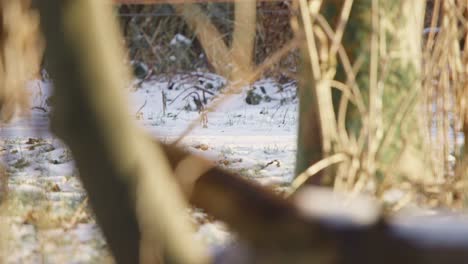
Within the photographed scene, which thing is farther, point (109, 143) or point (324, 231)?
point (109, 143)

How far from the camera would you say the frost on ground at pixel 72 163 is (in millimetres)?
1938

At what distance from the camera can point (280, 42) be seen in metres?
8.68

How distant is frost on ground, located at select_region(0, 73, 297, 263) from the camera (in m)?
1.94

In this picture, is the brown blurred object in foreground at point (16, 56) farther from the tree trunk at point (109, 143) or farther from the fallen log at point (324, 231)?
the fallen log at point (324, 231)

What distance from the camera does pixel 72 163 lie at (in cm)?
104

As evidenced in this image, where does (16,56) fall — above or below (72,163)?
above

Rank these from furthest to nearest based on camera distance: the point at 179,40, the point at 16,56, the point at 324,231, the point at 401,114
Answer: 1. the point at 179,40
2. the point at 401,114
3. the point at 16,56
4. the point at 324,231

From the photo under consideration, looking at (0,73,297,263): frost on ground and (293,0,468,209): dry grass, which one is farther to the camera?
(293,0,468,209): dry grass

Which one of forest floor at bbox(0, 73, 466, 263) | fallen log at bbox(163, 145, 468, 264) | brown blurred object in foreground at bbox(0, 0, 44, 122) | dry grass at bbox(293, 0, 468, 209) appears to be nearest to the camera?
fallen log at bbox(163, 145, 468, 264)

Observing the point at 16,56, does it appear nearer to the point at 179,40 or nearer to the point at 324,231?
the point at 324,231

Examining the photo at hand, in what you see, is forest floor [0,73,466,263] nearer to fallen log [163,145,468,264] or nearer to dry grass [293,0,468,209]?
fallen log [163,145,468,264]

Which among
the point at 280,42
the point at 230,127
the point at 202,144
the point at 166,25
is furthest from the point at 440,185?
the point at 166,25

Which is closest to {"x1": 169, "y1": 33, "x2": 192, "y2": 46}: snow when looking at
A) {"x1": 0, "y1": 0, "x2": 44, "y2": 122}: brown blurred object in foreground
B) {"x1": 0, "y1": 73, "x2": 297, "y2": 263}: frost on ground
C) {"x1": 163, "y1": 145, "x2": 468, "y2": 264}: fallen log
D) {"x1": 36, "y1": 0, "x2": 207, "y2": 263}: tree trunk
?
{"x1": 0, "y1": 73, "x2": 297, "y2": 263}: frost on ground

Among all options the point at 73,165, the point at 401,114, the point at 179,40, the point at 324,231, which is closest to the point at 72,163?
the point at 73,165
